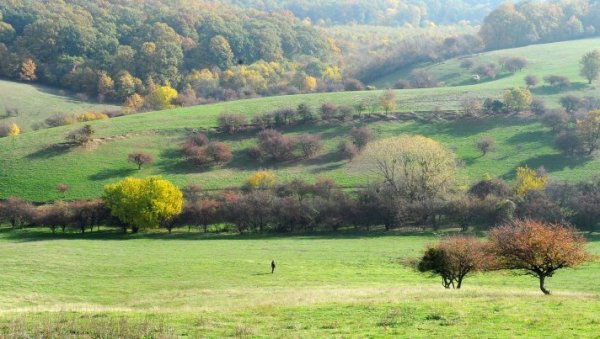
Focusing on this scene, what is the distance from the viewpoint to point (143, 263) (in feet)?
159

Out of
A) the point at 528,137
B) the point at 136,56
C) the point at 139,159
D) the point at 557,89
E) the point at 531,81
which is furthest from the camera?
the point at 136,56

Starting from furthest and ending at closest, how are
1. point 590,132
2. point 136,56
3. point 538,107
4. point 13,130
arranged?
point 136,56 → point 13,130 → point 538,107 → point 590,132

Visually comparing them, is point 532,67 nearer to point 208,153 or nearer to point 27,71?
point 208,153

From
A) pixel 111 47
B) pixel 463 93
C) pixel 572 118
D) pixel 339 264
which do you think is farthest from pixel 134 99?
pixel 339 264

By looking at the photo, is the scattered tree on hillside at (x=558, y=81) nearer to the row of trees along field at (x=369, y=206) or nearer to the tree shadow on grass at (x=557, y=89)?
the tree shadow on grass at (x=557, y=89)

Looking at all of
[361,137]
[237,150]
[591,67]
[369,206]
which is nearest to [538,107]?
[591,67]

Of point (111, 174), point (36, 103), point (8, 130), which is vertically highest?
point (36, 103)

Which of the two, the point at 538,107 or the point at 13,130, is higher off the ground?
the point at 538,107

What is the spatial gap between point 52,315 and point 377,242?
4176 cm

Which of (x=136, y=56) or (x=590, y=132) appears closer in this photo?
(x=590, y=132)

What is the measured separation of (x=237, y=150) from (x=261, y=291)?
64.4 meters

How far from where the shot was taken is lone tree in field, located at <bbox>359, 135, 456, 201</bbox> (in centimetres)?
7488

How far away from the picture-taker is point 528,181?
248 ft

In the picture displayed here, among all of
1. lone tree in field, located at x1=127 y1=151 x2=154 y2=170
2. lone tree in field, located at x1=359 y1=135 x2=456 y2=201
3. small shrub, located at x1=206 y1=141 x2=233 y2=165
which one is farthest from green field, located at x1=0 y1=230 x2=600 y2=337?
small shrub, located at x1=206 y1=141 x2=233 y2=165
